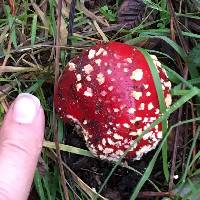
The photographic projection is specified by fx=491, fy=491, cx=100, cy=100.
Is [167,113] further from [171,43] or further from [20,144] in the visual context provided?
[20,144]

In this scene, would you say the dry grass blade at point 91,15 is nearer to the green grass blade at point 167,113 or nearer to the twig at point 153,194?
the green grass blade at point 167,113

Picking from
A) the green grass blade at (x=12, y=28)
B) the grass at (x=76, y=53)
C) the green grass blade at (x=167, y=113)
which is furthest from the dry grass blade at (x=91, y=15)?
the green grass blade at (x=167, y=113)

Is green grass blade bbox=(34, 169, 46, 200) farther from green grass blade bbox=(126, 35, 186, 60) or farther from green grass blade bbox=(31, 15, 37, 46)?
green grass blade bbox=(126, 35, 186, 60)

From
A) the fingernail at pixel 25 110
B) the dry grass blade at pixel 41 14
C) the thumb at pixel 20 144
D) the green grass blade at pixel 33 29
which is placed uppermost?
the dry grass blade at pixel 41 14

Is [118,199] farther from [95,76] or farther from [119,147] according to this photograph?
[95,76]

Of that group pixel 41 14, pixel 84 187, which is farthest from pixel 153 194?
pixel 41 14
